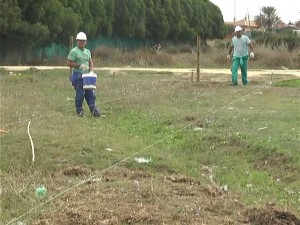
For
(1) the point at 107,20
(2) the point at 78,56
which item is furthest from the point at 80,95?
(1) the point at 107,20

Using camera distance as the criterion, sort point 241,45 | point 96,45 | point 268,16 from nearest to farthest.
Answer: point 241,45
point 96,45
point 268,16

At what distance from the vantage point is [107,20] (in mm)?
37375

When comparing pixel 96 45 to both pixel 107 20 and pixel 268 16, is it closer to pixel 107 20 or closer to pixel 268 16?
pixel 107 20

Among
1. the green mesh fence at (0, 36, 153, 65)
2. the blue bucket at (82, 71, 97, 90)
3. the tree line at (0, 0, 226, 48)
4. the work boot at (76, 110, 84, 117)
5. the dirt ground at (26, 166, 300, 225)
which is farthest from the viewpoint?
the green mesh fence at (0, 36, 153, 65)

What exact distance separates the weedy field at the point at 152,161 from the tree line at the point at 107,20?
15.9 metres

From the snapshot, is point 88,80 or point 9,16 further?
point 9,16

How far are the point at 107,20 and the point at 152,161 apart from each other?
101ft

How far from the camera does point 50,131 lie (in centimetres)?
876

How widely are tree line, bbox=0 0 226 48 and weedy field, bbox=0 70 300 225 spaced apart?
1593 cm

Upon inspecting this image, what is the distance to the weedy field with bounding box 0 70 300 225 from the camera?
5.21m

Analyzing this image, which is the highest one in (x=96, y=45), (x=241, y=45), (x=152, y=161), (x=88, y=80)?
(x=241, y=45)

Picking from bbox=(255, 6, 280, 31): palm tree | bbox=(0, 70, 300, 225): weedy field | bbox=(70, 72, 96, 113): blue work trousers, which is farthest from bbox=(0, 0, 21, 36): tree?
bbox=(255, 6, 280, 31): palm tree

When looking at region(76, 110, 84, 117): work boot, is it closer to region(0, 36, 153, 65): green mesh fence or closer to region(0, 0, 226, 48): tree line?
region(0, 36, 153, 65): green mesh fence

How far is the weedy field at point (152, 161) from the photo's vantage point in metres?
5.21
